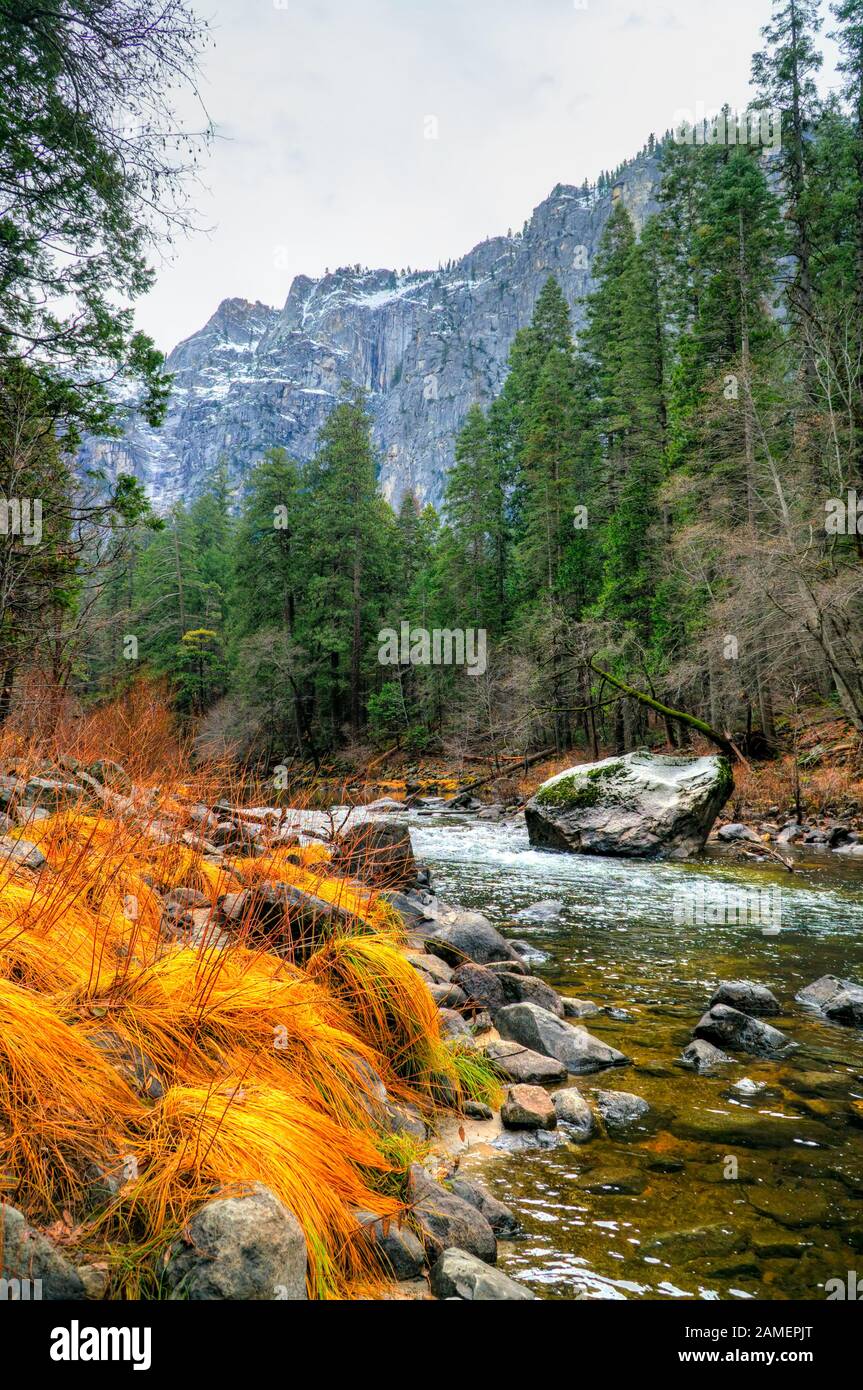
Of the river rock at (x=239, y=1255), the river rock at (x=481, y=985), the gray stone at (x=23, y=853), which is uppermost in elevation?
the gray stone at (x=23, y=853)

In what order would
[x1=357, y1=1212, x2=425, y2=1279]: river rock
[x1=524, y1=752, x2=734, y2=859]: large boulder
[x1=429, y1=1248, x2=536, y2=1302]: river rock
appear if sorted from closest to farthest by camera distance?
1. [x1=429, y1=1248, x2=536, y2=1302]: river rock
2. [x1=357, y1=1212, x2=425, y2=1279]: river rock
3. [x1=524, y1=752, x2=734, y2=859]: large boulder

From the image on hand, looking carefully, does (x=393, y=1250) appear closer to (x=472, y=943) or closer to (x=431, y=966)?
(x=431, y=966)

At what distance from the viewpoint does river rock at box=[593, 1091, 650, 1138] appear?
3.60 meters

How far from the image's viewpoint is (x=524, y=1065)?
419 centimetres

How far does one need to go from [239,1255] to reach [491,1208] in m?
1.36

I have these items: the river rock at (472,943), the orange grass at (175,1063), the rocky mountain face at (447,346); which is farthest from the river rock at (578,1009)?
the rocky mountain face at (447,346)

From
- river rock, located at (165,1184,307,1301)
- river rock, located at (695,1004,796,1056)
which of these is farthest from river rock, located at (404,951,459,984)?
river rock, located at (165,1184,307,1301)

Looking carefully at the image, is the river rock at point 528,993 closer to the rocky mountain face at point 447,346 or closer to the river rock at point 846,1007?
the river rock at point 846,1007

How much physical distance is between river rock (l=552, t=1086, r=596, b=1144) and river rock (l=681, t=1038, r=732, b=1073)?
0.95 meters

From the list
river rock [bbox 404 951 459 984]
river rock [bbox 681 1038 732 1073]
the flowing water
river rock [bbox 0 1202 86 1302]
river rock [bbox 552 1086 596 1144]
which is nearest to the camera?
river rock [bbox 0 1202 86 1302]

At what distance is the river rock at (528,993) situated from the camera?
511 cm

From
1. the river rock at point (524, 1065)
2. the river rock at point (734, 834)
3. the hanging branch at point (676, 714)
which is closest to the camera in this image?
the river rock at point (524, 1065)

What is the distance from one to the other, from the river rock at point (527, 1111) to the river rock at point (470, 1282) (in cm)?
134

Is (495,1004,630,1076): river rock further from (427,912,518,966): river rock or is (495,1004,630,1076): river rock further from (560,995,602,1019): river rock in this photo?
(427,912,518,966): river rock
